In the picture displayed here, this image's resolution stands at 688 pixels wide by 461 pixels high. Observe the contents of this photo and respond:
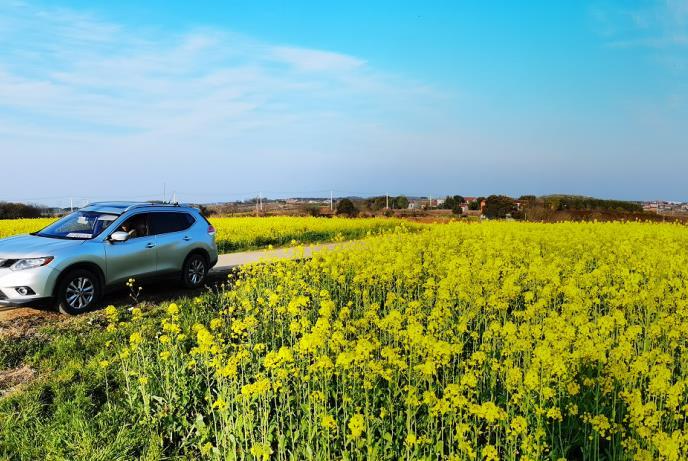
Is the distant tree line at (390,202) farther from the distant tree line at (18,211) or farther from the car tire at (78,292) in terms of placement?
the car tire at (78,292)

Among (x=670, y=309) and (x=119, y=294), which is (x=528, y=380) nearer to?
(x=670, y=309)

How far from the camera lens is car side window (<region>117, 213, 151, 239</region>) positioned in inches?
428

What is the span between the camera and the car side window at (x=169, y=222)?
37.9 ft

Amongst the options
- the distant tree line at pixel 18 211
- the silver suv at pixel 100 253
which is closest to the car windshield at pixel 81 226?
the silver suv at pixel 100 253

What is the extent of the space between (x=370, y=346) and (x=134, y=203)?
8.26 meters

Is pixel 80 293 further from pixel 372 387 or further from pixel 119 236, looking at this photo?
pixel 372 387

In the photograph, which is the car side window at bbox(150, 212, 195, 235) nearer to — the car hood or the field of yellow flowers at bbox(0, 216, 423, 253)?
the car hood

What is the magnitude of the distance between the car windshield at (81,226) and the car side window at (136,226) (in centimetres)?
25

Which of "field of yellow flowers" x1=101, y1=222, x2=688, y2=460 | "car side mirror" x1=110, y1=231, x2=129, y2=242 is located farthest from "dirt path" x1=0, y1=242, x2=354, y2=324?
"field of yellow flowers" x1=101, y1=222, x2=688, y2=460

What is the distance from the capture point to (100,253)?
10.3m

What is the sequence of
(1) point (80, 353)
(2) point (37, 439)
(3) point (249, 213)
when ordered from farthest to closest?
(3) point (249, 213)
(1) point (80, 353)
(2) point (37, 439)

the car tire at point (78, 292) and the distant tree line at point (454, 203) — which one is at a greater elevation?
the distant tree line at point (454, 203)

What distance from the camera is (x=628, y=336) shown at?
5.70 meters

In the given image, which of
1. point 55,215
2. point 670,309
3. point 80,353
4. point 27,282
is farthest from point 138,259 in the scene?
point 55,215
